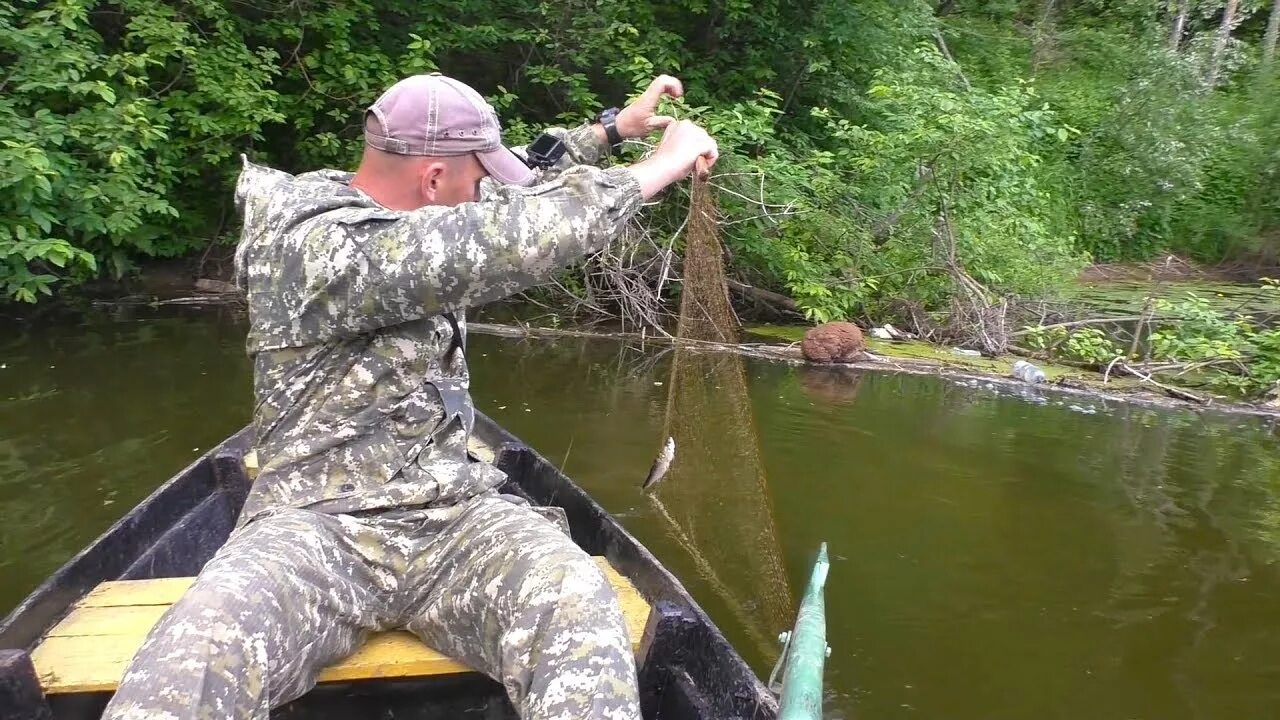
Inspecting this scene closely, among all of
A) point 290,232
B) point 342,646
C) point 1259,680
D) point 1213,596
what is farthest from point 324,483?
point 1213,596

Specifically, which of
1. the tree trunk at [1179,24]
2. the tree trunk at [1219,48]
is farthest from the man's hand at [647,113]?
the tree trunk at [1179,24]

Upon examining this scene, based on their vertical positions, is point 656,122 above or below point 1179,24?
below

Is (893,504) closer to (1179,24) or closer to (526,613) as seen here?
(526,613)

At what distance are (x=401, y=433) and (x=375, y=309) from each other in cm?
35

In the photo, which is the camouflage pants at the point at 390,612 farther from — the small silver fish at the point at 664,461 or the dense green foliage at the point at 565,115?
the dense green foliage at the point at 565,115

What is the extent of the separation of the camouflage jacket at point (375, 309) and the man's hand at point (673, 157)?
0.05 metres

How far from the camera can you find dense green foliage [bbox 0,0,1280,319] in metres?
6.89

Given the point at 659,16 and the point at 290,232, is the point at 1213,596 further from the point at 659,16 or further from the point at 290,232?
the point at 659,16

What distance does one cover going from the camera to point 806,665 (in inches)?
69.3

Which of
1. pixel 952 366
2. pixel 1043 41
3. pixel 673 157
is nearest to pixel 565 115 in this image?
pixel 952 366

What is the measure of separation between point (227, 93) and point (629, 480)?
18.3ft

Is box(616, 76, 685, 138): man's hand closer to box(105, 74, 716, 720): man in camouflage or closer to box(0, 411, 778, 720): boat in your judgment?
box(105, 74, 716, 720): man in camouflage

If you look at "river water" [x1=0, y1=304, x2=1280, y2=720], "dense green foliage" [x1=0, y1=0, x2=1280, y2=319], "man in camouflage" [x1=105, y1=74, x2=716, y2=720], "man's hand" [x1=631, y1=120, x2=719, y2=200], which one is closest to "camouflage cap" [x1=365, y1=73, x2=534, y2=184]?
"man in camouflage" [x1=105, y1=74, x2=716, y2=720]

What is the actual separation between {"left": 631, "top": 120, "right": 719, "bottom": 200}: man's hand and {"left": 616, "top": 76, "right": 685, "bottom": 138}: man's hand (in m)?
0.47
